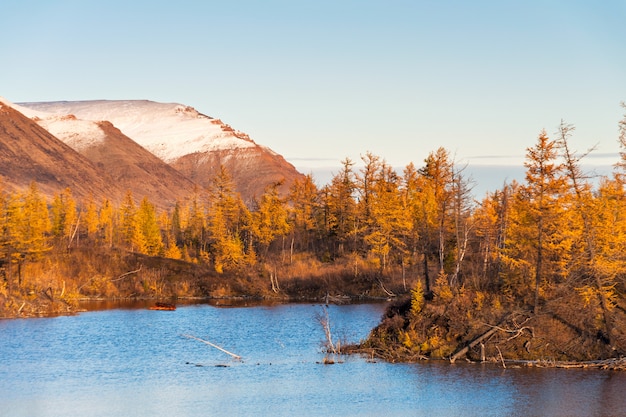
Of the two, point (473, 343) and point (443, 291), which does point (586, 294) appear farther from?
point (443, 291)

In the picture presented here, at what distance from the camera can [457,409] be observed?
34562 millimetres

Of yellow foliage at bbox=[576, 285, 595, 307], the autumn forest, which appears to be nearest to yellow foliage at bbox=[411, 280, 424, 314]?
the autumn forest

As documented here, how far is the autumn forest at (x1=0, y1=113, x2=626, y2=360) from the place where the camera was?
147 ft

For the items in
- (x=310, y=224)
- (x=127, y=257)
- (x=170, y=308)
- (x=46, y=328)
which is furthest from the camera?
(x=310, y=224)

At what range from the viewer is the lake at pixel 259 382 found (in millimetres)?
34875

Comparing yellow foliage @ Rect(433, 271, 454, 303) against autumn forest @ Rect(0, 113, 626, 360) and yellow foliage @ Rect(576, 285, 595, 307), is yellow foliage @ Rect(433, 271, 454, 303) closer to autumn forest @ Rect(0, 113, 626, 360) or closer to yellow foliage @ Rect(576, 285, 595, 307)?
autumn forest @ Rect(0, 113, 626, 360)

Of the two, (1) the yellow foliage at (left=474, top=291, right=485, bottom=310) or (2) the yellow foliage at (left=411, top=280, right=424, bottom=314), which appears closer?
(1) the yellow foliage at (left=474, top=291, right=485, bottom=310)

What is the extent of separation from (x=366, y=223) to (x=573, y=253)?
5615 cm

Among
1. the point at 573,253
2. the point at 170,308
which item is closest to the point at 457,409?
the point at 573,253

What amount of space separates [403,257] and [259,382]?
50.5 m

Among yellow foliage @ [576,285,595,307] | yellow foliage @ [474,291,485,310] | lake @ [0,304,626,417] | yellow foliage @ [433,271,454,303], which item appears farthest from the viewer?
yellow foliage @ [433,271,454,303]

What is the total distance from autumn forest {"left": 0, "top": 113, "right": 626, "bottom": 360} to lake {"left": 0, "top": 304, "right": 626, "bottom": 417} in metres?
3.33

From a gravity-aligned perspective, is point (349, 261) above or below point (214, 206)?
below

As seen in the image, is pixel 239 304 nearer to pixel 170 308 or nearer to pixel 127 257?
pixel 170 308
